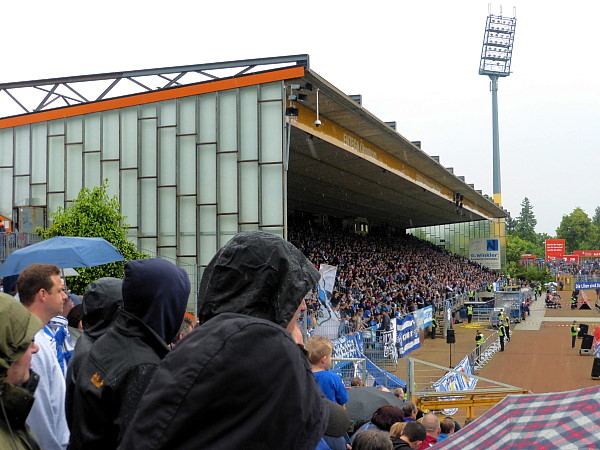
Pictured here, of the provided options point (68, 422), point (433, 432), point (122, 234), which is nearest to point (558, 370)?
point (122, 234)

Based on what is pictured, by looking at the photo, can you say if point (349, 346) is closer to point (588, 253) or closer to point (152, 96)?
point (152, 96)

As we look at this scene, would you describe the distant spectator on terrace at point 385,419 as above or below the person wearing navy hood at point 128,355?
below

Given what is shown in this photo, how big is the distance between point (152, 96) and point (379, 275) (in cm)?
2101

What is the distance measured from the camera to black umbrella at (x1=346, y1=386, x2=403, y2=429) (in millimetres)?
5934

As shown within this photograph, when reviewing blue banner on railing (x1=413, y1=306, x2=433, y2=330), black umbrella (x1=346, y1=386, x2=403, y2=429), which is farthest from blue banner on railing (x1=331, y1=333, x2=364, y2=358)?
black umbrella (x1=346, y1=386, x2=403, y2=429)

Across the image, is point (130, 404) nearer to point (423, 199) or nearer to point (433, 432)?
point (433, 432)

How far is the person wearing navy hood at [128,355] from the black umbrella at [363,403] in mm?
3756

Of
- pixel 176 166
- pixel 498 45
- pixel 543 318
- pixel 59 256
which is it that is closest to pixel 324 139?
pixel 176 166

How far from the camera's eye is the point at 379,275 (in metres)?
36.4

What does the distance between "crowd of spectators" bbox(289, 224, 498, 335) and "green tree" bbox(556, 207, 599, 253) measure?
7614cm

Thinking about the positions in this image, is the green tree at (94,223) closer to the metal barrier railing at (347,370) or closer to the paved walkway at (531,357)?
the metal barrier railing at (347,370)

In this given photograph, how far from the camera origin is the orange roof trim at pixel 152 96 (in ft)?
58.1

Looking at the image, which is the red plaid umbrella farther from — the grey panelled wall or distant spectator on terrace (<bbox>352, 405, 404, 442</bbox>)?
the grey panelled wall

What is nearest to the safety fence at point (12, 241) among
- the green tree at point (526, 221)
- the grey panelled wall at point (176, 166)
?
the grey panelled wall at point (176, 166)
